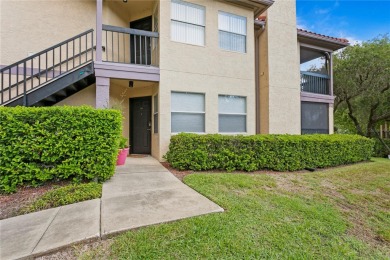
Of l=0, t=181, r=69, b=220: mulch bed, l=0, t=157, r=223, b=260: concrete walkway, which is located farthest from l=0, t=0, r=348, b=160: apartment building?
l=0, t=157, r=223, b=260: concrete walkway

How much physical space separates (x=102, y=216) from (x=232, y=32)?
8.28 meters

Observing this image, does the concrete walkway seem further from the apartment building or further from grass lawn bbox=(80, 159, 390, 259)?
the apartment building

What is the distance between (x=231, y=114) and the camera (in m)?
8.47

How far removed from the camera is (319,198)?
4551mm

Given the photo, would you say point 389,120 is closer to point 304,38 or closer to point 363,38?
point 363,38

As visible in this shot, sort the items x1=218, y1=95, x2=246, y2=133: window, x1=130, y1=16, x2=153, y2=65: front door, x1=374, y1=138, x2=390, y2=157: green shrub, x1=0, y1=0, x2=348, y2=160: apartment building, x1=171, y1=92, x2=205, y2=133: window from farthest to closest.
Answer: x1=374, y1=138, x2=390, y2=157: green shrub < x1=130, y1=16, x2=153, y2=65: front door < x1=218, y1=95, x2=246, y2=133: window < x1=171, y1=92, x2=205, y2=133: window < x1=0, y1=0, x2=348, y2=160: apartment building

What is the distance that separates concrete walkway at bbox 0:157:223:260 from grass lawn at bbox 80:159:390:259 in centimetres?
25

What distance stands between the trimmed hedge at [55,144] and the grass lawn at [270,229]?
230 centimetres

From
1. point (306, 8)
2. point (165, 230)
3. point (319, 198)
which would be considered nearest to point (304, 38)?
point (306, 8)

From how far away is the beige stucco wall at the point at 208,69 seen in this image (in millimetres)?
7387

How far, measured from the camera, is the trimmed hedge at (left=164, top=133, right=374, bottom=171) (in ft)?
20.6

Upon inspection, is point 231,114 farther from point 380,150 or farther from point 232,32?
point 380,150

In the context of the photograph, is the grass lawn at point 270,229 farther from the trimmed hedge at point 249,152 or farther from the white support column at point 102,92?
the white support column at point 102,92

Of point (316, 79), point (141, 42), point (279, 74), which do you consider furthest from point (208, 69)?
point (316, 79)
